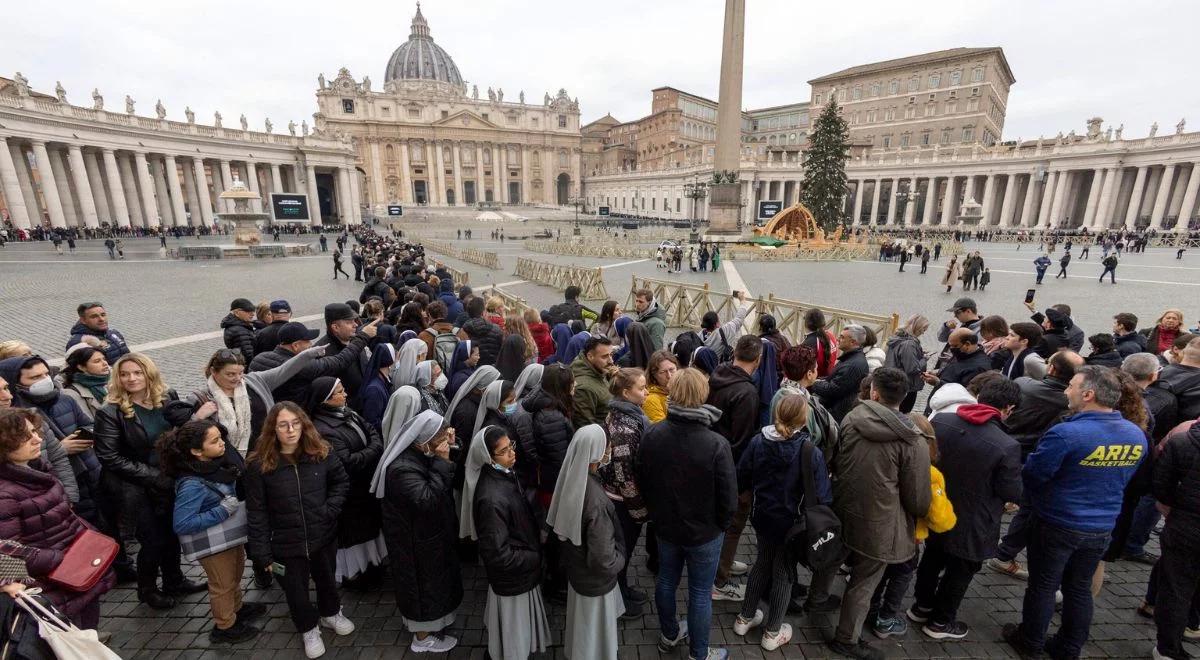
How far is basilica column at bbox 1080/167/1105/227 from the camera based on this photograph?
42688mm

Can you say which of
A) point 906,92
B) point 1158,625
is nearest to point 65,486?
point 1158,625

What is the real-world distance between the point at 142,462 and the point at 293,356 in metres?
1.17

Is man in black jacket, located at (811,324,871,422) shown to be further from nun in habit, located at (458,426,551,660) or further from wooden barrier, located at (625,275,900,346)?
nun in habit, located at (458,426,551,660)

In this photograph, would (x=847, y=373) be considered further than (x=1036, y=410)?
Yes

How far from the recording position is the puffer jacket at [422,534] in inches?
114

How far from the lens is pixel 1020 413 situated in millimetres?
3805

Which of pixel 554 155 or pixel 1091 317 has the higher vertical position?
pixel 554 155

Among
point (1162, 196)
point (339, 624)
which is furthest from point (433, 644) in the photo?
point (1162, 196)

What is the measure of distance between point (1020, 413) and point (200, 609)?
6401mm

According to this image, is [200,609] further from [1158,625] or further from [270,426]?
[1158,625]

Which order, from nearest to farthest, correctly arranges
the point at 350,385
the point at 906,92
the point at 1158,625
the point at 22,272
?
the point at 1158,625 < the point at 350,385 < the point at 22,272 < the point at 906,92

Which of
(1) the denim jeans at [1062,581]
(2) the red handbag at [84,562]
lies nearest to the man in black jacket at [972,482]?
(1) the denim jeans at [1062,581]

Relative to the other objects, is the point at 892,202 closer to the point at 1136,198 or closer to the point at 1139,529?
the point at 1136,198

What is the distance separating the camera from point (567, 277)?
16938 mm
